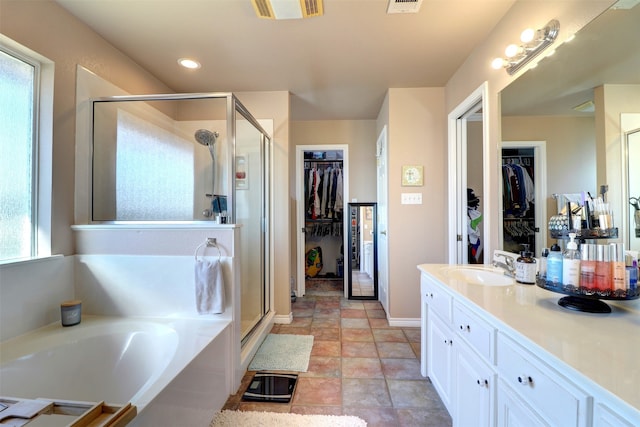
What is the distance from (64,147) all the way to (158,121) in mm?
808

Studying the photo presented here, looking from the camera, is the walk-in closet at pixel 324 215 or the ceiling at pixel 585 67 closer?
the ceiling at pixel 585 67

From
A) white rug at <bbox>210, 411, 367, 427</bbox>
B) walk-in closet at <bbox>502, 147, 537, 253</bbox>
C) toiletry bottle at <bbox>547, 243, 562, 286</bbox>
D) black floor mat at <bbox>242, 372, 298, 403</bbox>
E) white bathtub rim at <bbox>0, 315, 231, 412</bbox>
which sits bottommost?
black floor mat at <bbox>242, 372, 298, 403</bbox>

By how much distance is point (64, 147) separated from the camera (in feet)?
5.41

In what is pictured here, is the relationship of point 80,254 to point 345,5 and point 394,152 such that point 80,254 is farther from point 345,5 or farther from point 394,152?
point 394,152

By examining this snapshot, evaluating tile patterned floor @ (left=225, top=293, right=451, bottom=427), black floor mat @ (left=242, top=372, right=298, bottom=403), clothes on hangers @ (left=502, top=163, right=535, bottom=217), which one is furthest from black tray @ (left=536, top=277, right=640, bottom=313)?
black floor mat @ (left=242, top=372, right=298, bottom=403)

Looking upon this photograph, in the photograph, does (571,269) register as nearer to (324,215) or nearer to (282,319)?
(282,319)

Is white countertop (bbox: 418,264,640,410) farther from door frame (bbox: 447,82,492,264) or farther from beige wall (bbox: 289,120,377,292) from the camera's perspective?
beige wall (bbox: 289,120,377,292)

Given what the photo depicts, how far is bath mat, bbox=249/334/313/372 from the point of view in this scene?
1.95 m

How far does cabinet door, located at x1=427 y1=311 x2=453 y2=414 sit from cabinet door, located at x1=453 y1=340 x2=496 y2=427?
3.7 inches

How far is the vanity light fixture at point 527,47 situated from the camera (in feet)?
4.38

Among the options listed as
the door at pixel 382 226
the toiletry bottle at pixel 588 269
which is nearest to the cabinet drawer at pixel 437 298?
the toiletry bottle at pixel 588 269

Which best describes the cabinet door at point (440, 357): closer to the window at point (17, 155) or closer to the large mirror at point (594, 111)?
the large mirror at point (594, 111)

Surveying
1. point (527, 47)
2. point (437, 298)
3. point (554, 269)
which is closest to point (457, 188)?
point (527, 47)

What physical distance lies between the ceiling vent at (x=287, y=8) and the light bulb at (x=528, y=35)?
117 centimetres
